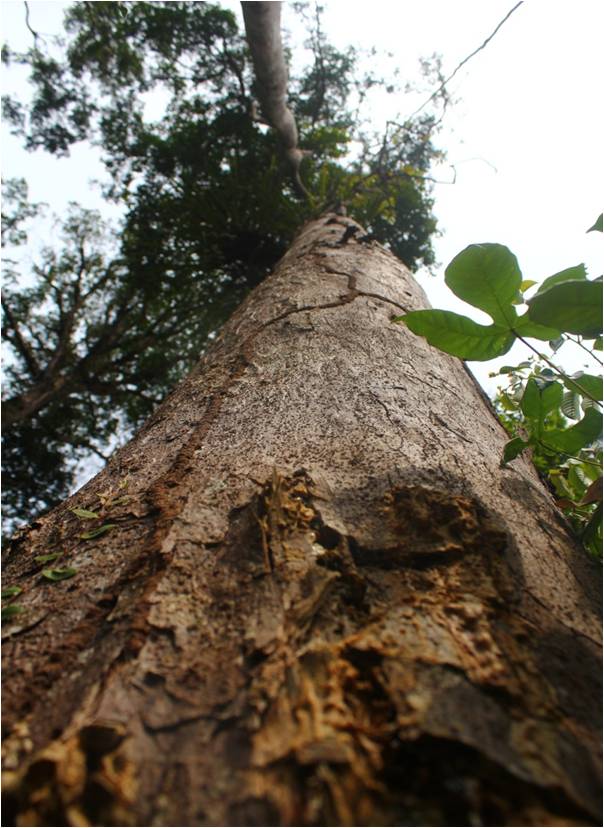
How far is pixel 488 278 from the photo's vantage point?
763 millimetres

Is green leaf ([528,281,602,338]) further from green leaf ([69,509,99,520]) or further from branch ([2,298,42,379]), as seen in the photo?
branch ([2,298,42,379])

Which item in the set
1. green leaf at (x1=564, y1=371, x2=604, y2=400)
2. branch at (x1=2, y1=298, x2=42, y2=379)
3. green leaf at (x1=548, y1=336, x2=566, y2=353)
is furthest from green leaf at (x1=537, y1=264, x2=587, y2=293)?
branch at (x1=2, y1=298, x2=42, y2=379)

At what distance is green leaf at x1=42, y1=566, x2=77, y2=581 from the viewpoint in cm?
59

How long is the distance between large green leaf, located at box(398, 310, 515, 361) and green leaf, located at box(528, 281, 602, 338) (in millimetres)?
114

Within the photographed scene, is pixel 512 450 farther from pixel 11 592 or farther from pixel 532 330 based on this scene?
pixel 11 592

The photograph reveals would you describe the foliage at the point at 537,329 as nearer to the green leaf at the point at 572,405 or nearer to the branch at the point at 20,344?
the green leaf at the point at 572,405

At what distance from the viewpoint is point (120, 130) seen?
7.43 meters

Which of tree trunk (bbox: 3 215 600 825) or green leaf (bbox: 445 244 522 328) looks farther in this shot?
green leaf (bbox: 445 244 522 328)

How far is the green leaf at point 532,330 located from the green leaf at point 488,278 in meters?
0.01

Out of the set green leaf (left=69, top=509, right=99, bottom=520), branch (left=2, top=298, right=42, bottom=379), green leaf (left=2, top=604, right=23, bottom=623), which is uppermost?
branch (left=2, top=298, right=42, bottom=379)

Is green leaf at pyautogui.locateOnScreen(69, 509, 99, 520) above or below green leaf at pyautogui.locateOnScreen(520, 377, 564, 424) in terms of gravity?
below

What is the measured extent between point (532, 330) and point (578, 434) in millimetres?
213

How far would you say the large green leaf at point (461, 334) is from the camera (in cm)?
81

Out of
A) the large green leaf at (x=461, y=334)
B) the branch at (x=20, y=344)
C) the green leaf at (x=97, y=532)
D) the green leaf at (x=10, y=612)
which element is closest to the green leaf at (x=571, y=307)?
the large green leaf at (x=461, y=334)
